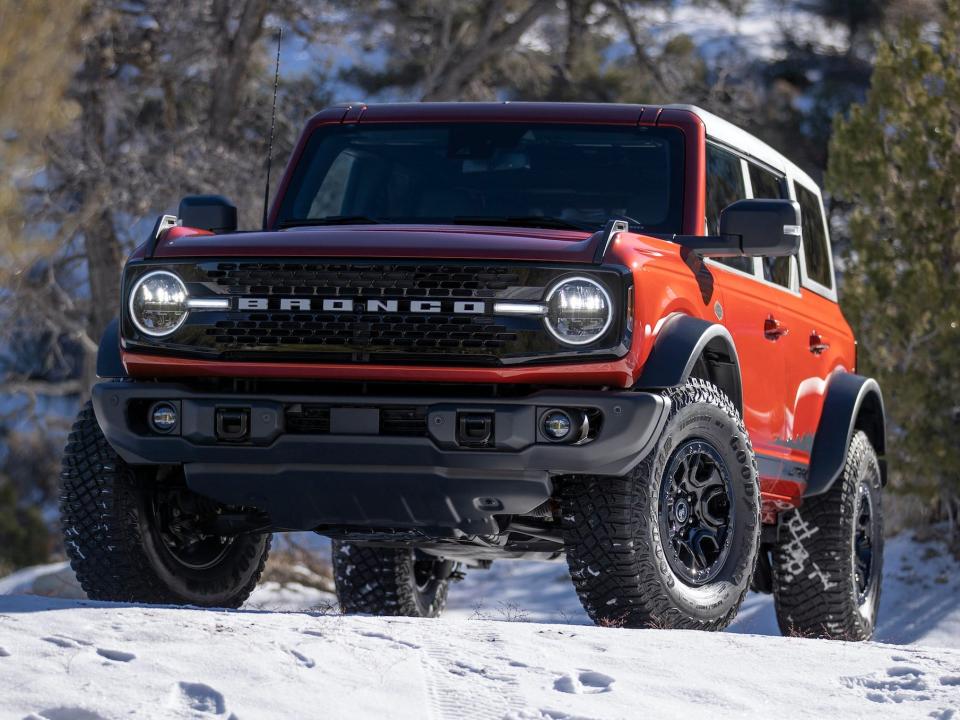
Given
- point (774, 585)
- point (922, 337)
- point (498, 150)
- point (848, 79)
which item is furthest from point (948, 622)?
point (848, 79)

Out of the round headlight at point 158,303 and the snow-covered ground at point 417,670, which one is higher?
the round headlight at point 158,303

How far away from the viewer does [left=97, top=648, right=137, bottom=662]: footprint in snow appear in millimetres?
4504

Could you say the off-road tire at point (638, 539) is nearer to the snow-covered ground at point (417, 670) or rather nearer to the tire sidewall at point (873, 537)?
the snow-covered ground at point (417, 670)

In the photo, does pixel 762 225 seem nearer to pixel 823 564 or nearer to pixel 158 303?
pixel 158 303

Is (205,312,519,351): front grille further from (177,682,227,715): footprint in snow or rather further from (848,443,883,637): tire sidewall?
(848,443,883,637): tire sidewall

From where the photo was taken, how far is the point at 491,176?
6.66 meters

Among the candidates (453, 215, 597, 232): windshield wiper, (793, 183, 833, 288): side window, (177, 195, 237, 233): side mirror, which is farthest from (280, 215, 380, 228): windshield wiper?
(793, 183, 833, 288): side window

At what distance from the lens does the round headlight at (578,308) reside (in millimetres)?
5301

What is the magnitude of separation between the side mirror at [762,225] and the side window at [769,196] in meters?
1.18

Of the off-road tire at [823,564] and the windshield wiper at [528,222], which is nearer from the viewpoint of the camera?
the windshield wiper at [528,222]

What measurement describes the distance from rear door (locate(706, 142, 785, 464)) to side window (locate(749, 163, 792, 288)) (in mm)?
191

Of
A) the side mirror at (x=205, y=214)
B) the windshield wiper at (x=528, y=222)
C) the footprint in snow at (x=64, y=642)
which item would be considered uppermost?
the side mirror at (x=205, y=214)

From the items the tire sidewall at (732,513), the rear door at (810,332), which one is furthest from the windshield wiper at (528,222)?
the rear door at (810,332)

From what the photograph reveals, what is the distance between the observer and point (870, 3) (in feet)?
114
